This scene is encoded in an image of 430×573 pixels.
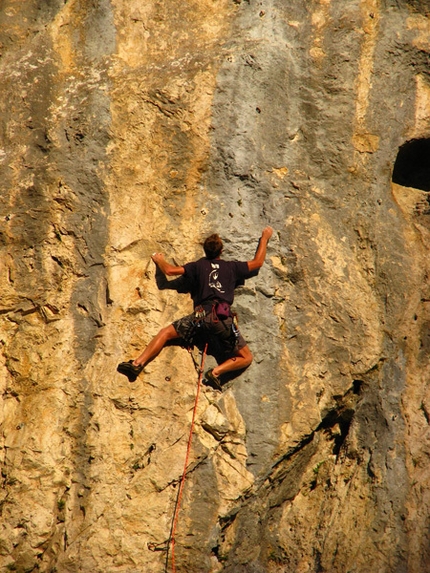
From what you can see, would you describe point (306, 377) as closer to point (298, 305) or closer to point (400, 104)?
point (298, 305)

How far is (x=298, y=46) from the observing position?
7.66 m

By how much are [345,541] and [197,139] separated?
185 inches

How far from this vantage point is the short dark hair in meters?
7.03

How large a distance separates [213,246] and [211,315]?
0.73 meters

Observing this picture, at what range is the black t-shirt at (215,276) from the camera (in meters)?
7.00

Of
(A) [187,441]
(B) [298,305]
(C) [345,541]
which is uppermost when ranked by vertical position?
(B) [298,305]

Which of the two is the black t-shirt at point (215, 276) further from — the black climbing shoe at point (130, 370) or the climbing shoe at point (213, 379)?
the black climbing shoe at point (130, 370)

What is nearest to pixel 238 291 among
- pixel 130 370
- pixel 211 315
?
pixel 211 315

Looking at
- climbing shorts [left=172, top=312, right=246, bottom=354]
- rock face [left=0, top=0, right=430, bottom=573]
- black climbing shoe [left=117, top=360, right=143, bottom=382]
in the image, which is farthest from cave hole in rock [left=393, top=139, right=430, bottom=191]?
black climbing shoe [left=117, top=360, right=143, bottom=382]

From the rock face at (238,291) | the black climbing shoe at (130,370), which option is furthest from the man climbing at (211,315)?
the rock face at (238,291)

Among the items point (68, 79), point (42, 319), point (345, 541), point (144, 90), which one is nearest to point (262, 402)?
point (345, 541)

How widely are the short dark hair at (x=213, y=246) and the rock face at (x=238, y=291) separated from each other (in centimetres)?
24

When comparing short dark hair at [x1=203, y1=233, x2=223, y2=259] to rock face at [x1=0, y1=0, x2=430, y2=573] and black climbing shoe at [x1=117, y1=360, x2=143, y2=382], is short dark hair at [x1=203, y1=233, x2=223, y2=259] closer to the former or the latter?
rock face at [x1=0, y1=0, x2=430, y2=573]

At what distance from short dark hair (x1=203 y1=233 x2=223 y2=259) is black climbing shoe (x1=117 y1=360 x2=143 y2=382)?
139 cm
